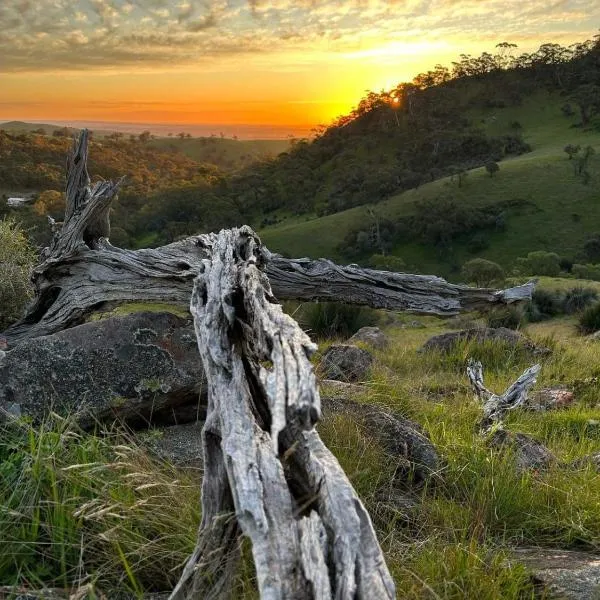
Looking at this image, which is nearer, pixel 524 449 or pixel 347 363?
pixel 524 449

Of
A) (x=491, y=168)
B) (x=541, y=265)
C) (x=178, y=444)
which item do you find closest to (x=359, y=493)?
(x=178, y=444)

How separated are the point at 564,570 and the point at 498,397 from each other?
9.96 ft

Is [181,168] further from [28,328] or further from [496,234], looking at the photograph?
[28,328]

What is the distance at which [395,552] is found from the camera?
309 centimetres

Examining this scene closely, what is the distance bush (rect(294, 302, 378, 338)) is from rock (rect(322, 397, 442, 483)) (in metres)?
10.5

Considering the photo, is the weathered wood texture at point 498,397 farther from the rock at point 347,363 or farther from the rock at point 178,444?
the rock at point 178,444

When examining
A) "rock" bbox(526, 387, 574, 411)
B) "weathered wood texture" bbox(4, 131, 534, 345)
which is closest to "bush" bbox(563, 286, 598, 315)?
"rock" bbox(526, 387, 574, 411)

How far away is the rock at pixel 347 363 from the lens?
7.41 m

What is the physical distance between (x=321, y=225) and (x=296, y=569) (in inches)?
3292

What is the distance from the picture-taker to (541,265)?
51.9 metres

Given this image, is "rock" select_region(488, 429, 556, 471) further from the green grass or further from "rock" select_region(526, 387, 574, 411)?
"rock" select_region(526, 387, 574, 411)

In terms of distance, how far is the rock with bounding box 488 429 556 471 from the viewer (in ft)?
15.1

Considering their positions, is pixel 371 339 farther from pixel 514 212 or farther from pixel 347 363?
pixel 514 212

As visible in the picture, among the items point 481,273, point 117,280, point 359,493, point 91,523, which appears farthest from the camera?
point 481,273
